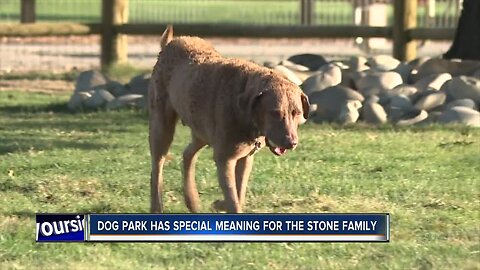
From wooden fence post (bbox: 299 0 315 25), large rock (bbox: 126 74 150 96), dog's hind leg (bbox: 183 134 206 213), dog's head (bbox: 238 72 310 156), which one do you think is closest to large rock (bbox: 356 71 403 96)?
large rock (bbox: 126 74 150 96)

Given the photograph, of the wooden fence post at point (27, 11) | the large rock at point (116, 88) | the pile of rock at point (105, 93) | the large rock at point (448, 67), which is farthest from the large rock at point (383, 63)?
the wooden fence post at point (27, 11)

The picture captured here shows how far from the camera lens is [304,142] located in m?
10.4

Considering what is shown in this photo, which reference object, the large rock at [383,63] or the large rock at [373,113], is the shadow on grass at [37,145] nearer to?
the large rock at [373,113]

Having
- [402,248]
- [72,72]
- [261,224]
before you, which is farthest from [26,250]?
[72,72]

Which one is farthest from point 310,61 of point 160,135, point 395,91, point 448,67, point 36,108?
point 160,135

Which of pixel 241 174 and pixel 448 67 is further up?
pixel 241 174

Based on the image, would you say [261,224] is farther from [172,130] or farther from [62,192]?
[62,192]

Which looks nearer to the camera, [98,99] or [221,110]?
[221,110]

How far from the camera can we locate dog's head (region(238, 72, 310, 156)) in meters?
6.25

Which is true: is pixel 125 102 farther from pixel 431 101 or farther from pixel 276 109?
pixel 276 109

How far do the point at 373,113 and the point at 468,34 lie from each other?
2.31m

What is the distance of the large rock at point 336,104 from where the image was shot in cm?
1175

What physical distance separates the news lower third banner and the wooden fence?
823 centimetres

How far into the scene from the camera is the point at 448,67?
1308 cm
